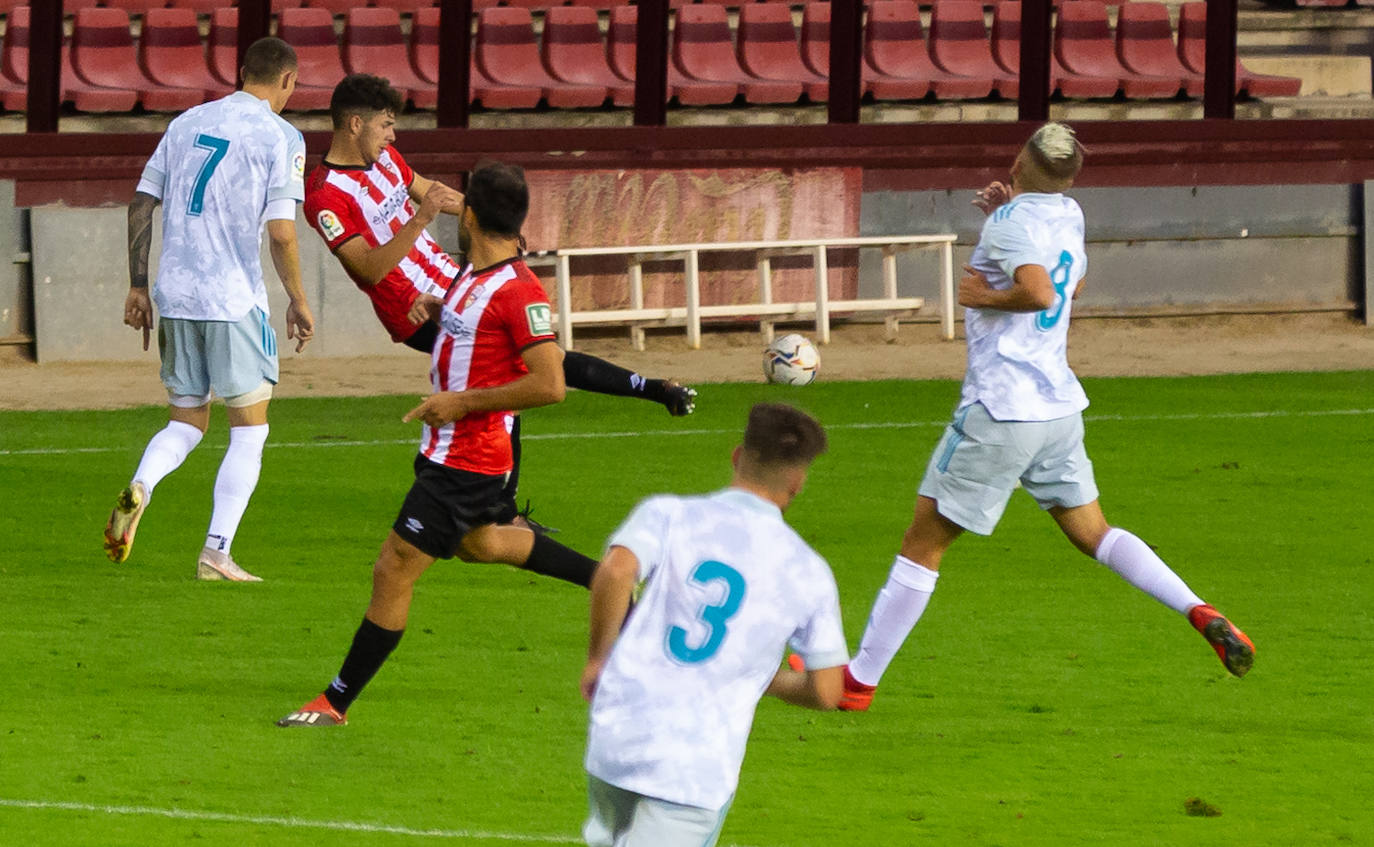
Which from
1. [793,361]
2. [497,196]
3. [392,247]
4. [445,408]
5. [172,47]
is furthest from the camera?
[172,47]

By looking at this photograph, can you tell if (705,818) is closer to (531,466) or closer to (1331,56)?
(531,466)

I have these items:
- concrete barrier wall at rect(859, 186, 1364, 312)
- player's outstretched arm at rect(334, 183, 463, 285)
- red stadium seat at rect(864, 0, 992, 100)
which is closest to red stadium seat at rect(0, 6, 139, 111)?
concrete barrier wall at rect(859, 186, 1364, 312)

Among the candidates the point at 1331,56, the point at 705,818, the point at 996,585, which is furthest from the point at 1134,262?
the point at 705,818

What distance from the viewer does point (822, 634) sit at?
406 centimetres

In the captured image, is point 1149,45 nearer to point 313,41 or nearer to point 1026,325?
point 313,41

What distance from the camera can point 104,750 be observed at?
6441mm

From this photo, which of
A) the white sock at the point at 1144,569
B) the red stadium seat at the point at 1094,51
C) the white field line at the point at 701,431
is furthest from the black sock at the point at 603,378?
the red stadium seat at the point at 1094,51

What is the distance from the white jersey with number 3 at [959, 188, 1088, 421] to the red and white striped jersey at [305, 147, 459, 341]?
2.70m

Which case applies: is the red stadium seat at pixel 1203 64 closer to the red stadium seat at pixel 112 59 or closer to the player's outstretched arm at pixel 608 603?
the red stadium seat at pixel 112 59

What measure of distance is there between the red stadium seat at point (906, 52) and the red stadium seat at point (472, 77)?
12.5 feet

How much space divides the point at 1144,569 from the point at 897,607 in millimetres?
823

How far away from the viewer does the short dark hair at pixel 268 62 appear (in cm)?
850

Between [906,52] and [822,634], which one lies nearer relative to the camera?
[822,634]

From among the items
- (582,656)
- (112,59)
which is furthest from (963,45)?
(582,656)
